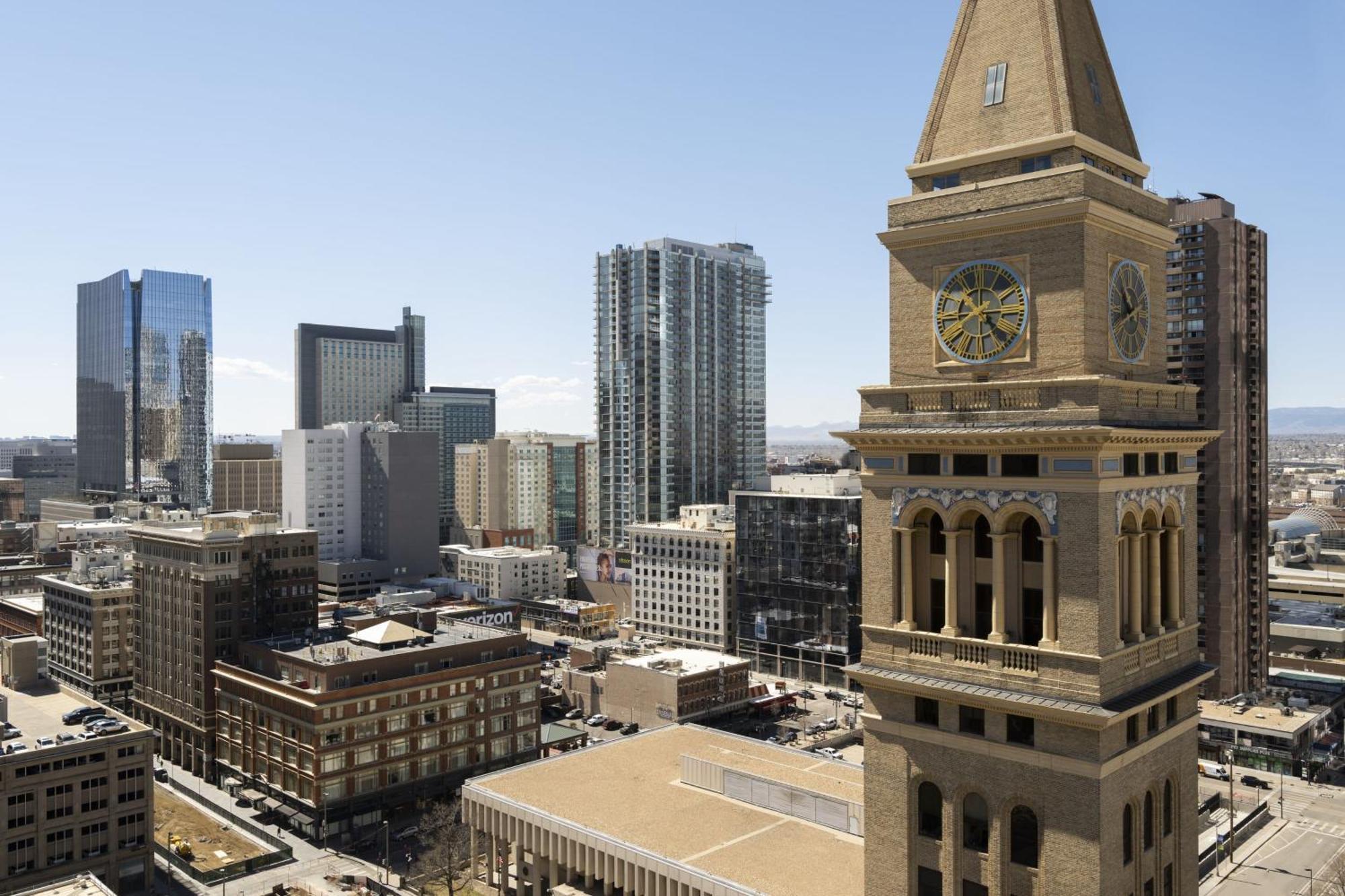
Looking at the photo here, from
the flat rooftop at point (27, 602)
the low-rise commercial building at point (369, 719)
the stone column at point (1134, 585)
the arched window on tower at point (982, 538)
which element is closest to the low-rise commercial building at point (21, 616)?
the flat rooftop at point (27, 602)

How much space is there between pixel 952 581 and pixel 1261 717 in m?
109

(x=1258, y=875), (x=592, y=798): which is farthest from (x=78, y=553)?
(x=1258, y=875)

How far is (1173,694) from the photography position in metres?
31.3

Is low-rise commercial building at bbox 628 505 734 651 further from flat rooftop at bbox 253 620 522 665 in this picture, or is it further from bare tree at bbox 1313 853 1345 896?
bare tree at bbox 1313 853 1345 896

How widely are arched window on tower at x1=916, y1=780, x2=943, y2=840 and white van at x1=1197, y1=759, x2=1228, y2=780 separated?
9706 cm

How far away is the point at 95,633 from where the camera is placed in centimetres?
13750

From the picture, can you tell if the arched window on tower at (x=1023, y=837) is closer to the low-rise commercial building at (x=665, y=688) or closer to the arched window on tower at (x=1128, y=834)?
the arched window on tower at (x=1128, y=834)

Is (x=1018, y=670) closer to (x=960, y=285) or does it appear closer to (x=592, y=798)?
(x=960, y=285)

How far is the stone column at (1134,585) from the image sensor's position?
30312 mm

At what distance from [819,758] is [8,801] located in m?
64.4

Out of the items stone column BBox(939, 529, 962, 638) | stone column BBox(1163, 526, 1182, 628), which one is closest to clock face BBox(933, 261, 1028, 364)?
stone column BBox(939, 529, 962, 638)

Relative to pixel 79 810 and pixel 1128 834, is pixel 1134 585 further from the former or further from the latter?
pixel 79 810

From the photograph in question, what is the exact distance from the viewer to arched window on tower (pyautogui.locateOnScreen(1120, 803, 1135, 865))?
3017cm

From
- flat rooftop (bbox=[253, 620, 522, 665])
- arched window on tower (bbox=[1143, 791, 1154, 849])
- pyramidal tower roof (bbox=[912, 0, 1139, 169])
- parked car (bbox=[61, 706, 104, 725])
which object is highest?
pyramidal tower roof (bbox=[912, 0, 1139, 169])
